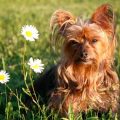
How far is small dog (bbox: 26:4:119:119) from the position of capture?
624 centimetres

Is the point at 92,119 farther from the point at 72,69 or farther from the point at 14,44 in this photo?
the point at 14,44

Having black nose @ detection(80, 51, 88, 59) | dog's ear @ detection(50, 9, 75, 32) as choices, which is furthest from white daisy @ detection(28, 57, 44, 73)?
dog's ear @ detection(50, 9, 75, 32)

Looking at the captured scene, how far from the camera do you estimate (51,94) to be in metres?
6.62

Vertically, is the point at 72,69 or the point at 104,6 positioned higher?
the point at 104,6

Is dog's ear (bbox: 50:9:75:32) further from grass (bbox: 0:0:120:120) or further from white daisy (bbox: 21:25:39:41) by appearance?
white daisy (bbox: 21:25:39:41)

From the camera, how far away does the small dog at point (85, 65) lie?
20.5 ft

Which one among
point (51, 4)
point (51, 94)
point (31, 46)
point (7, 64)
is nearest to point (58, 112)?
point (51, 94)

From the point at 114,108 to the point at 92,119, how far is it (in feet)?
2.85

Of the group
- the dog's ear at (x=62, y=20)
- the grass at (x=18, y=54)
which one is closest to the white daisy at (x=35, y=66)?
the grass at (x=18, y=54)

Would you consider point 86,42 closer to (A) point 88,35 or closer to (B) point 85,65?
(A) point 88,35

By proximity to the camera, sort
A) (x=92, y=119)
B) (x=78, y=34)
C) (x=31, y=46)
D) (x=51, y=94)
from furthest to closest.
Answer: (x=31, y=46), (x=51, y=94), (x=78, y=34), (x=92, y=119)

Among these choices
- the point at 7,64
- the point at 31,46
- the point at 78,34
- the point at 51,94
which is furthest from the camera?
the point at 31,46

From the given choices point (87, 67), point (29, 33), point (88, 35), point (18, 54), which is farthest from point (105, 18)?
point (18, 54)

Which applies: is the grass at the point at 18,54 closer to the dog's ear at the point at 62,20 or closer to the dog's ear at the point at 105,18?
the dog's ear at the point at 62,20
